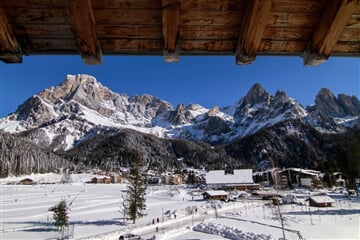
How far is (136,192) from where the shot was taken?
41062 millimetres

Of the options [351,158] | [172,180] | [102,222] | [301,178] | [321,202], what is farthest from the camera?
[172,180]

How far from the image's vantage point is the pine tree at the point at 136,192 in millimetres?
36656

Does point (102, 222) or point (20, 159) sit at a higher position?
point (20, 159)

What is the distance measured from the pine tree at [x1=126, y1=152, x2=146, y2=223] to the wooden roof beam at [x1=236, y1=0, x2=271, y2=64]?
3529 centimetres

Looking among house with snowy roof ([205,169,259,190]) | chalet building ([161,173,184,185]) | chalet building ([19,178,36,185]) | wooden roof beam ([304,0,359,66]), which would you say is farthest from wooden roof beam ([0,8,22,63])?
chalet building ([161,173,184,185])

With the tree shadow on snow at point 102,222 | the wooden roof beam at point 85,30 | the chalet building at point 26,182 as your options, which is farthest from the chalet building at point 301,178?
the chalet building at point 26,182

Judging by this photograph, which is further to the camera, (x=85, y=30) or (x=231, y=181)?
(x=231, y=181)

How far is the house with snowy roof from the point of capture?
8500cm

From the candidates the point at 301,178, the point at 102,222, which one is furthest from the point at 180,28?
the point at 301,178

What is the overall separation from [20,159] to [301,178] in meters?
132

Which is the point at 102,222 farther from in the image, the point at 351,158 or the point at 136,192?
the point at 351,158

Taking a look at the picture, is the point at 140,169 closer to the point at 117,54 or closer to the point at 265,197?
the point at 265,197

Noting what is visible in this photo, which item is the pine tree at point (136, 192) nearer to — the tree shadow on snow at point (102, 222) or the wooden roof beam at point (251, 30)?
the tree shadow on snow at point (102, 222)

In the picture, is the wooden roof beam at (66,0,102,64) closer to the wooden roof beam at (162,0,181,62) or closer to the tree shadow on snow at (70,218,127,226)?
the wooden roof beam at (162,0,181,62)
